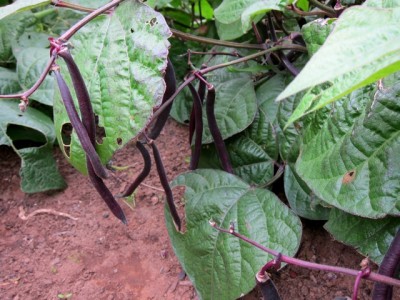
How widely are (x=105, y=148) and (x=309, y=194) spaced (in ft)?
1.33

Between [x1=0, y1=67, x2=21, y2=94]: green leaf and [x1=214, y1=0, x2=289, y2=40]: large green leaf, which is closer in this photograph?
[x1=214, y1=0, x2=289, y2=40]: large green leaf

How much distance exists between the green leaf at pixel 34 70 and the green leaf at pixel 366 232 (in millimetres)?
755

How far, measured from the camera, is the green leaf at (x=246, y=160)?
1019 mm

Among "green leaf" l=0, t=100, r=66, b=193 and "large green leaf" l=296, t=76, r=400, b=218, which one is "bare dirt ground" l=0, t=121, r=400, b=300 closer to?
"green leaf" l=0, t=100, r=66, b=193

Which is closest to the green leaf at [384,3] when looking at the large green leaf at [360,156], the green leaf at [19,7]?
the large green leaf at [360,156]

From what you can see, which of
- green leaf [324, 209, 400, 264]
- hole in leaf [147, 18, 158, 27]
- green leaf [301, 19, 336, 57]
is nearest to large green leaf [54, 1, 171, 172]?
hole in leaf [147, 18, 158, 27]

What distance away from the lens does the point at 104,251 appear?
102 centimetres

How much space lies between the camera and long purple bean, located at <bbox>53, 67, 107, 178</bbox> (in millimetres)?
590

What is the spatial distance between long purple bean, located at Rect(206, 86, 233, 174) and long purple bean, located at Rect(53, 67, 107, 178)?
0.93 feet

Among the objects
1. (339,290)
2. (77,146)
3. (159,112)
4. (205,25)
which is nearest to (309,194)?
(339,290)

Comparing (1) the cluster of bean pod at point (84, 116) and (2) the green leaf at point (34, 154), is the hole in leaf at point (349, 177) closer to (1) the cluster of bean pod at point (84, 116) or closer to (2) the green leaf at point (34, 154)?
(1) the cluster of bean pod at point (84, 116)

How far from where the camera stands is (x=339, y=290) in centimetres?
86

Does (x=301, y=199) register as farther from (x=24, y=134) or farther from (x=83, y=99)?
(x=24, y=134)

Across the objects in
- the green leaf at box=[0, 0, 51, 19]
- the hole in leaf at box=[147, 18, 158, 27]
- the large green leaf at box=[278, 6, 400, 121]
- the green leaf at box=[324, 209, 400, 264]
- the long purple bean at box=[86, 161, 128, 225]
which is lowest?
the green leaf at box=[324, 209, 400, 264]
